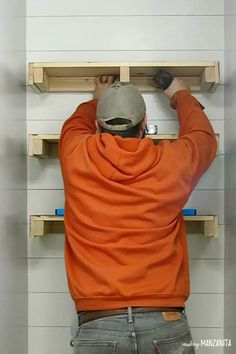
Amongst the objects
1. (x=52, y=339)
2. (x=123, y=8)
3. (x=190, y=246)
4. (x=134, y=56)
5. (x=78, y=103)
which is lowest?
(x=52, y=339)

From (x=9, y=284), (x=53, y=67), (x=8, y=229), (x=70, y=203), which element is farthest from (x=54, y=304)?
(x=53, y=67)

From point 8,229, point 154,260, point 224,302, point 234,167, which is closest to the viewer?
point 154,260

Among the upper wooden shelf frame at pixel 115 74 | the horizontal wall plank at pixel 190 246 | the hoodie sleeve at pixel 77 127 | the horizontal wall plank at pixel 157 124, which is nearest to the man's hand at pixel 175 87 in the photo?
the upper wooden shelf frame at pixel 115 74

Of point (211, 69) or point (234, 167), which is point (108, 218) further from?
point (211, 69)

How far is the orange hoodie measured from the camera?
1341 millimetres

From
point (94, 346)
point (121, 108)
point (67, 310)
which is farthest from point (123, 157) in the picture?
point (67, 310)

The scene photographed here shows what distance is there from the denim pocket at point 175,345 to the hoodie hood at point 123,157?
461 millimetres

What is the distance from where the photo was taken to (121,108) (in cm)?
144

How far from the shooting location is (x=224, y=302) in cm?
185

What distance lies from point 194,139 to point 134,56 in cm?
56

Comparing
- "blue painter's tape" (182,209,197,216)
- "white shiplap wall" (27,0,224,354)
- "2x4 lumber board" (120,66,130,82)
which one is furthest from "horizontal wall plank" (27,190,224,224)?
"2x4 lumber board" (120,66,130,82)

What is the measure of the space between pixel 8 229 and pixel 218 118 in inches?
35.1

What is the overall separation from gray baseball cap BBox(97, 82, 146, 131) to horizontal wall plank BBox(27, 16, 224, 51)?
486 millimetres

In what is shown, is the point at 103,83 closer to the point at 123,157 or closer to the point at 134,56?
the point at 134,56
